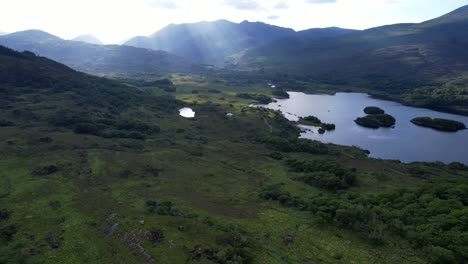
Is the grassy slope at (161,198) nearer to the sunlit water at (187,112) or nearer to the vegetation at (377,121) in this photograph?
the sunlit water at (187,112)

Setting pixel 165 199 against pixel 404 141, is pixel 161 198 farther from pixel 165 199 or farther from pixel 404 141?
pixel 404 141

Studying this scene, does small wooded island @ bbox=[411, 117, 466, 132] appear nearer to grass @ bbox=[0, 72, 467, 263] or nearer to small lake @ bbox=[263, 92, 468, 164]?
small lake @ bbox=[263, 92, 468, 164]

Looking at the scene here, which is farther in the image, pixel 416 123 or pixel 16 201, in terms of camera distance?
pixel 416 123

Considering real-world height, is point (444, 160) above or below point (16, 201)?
below

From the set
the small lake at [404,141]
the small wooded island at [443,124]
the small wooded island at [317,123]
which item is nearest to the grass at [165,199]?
the small lake at [404,141]

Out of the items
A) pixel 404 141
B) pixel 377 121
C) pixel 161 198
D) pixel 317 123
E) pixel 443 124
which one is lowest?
pixel 404 141

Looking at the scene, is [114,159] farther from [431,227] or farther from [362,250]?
[431,227]

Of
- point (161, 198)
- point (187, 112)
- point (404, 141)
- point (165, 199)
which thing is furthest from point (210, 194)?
point (187, 112)

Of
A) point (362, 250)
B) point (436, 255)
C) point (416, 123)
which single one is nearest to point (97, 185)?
point (362, 250)
